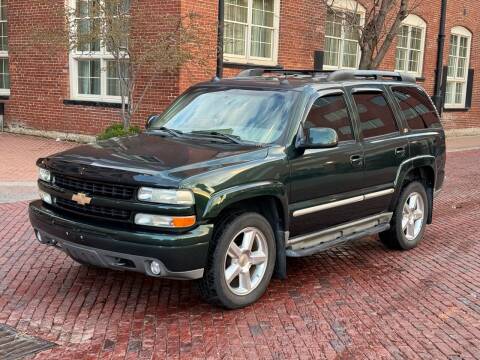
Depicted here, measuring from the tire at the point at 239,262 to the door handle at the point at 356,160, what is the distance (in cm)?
125

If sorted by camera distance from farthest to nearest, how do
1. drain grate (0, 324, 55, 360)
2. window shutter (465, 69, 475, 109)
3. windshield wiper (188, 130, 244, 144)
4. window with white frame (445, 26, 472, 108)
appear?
1. window shutter (465, 69, 475, 109)
2. window with white frame (445, 26, 472, 108)
3. windshield wiper (188, 130, 244, 144)
4. drain grate (0, 324, 55, 360)

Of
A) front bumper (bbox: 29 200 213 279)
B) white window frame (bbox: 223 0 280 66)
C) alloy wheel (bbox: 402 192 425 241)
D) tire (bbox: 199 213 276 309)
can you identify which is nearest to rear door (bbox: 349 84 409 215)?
alloy wheel (bbox: 402 192 425 241)

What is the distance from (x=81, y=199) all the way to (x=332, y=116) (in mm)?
2483

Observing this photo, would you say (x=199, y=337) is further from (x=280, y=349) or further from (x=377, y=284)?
(x=377, y=284)

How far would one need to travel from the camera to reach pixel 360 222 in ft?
19.4

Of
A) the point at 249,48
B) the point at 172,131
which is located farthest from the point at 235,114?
the point at 249,48

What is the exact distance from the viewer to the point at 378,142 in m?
6.03

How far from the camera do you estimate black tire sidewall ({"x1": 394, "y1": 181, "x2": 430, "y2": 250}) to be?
21.2 ft

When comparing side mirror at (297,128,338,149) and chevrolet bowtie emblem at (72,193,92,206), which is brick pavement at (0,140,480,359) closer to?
chevrolet bowtie emblem at (72,193,92,206)

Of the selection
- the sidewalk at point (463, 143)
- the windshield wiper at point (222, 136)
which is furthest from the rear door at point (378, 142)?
the sidewalk at point (463, 143)

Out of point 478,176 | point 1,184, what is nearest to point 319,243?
point 1,184

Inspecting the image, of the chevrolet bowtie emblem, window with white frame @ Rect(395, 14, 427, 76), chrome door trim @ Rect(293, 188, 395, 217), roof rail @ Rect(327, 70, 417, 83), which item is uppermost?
window with white frame @ Rect(395, 14, 427, 76)

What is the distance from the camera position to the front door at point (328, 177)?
5105 mm

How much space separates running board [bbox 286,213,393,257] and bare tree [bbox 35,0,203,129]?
6.52 metres
